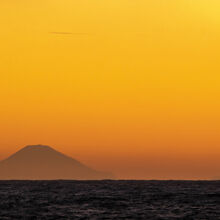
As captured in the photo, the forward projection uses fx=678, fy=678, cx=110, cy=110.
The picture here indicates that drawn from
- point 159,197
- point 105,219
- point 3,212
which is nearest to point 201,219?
point 105,219

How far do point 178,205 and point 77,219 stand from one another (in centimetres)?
2152

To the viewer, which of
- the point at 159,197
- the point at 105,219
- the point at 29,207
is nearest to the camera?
the point at 105,219

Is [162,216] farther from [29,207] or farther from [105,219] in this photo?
[29,207]

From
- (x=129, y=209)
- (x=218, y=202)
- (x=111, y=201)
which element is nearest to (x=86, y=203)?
(x=111, y=201)

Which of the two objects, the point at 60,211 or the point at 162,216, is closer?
the point at 162,216

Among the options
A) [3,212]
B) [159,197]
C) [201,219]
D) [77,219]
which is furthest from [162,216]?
[159,197]

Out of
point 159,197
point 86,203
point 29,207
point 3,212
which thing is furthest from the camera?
point 159,197

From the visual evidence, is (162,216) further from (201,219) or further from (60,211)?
(60,211)

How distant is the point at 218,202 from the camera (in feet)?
323

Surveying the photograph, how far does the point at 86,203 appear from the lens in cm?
9512

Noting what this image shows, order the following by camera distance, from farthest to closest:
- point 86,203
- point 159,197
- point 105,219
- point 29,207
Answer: point 159,197
point 86,203
point 29,207
point 105,219

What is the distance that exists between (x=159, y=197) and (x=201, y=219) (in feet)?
112

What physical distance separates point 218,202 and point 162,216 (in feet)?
76.1

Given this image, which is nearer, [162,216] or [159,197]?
[162,216]
